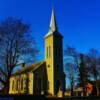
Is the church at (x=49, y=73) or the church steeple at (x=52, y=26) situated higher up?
the church steeple at (x=52, y=26)

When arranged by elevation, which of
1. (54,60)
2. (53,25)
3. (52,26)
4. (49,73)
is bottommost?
(49,73)

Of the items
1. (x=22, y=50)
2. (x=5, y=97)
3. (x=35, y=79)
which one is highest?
(x=22, y=50)

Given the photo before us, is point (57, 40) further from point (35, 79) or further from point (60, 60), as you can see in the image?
point (35, 79)

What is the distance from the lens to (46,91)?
6356cm

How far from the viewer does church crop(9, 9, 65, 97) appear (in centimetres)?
6303

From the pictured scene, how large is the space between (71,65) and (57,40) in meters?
8.52

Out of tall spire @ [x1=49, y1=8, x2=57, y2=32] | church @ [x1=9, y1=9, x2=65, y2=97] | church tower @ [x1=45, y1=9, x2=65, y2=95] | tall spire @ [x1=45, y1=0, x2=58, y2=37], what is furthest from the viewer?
tall spire @ [x1=49, y1=8, x2=57, y2=32]

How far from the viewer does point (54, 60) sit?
64938mm

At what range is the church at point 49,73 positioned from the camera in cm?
6303

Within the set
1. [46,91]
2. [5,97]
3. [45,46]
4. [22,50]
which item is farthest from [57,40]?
[5,97]

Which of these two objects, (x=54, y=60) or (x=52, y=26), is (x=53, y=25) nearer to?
(x=52, y=26)

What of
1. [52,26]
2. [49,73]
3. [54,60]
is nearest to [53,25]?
[52,26]

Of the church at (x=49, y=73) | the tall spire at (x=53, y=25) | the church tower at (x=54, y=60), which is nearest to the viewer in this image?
the church at (x=49, y=73)

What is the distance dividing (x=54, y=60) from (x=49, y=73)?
346cm
